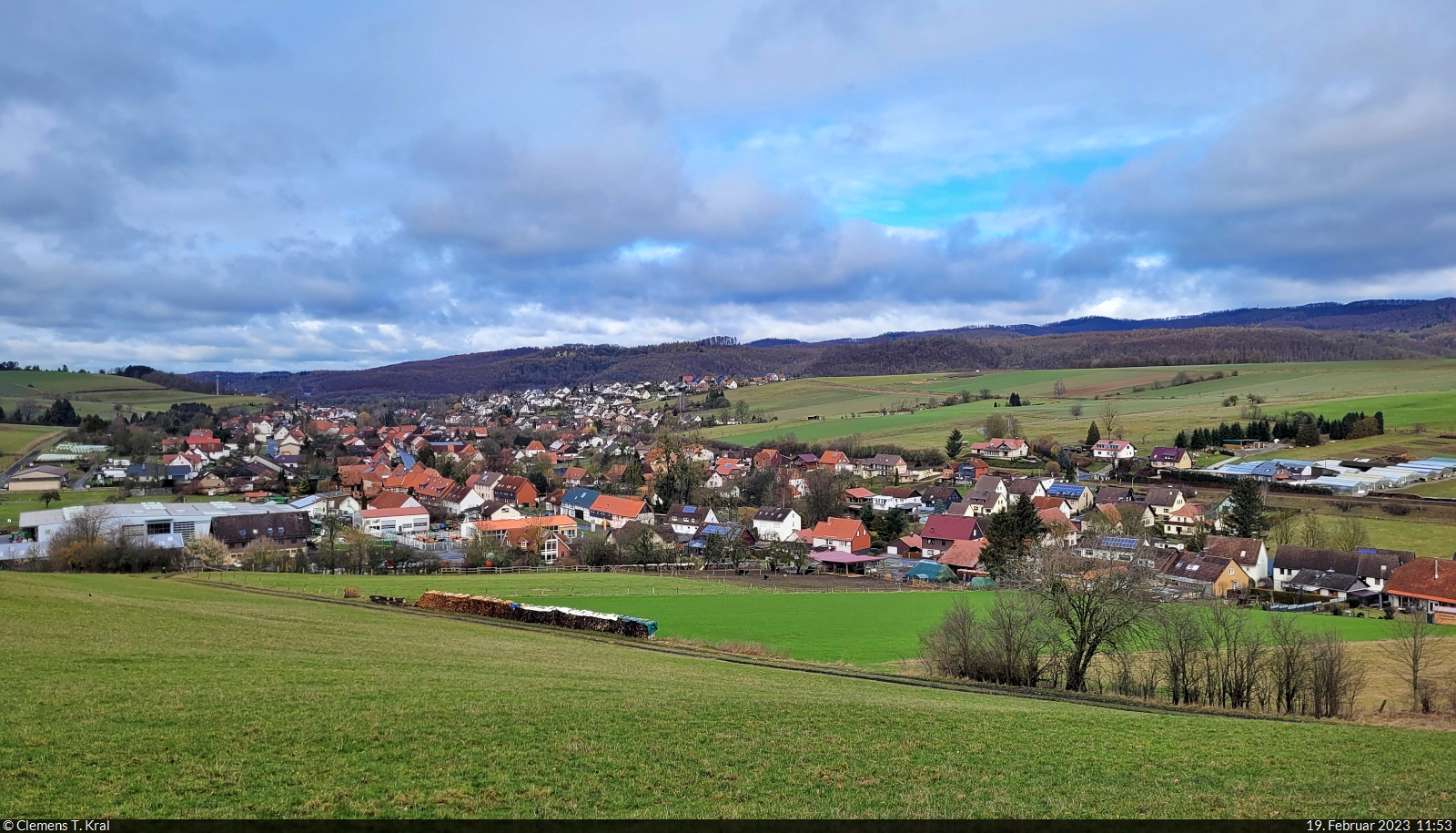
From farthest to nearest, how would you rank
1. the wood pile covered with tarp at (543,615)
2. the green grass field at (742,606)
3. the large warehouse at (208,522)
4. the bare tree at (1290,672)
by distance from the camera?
the large warehouse at (208,522) → the green grass field at (742,606) → the wood pile covered with tarp at (543,615) → the bare tree at (1290,672)

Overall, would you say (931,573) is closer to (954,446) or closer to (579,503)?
(579,503)

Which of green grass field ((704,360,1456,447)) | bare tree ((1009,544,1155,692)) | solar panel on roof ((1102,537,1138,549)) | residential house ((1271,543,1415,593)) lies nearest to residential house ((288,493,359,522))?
green grass field ((704,360,1456,447))

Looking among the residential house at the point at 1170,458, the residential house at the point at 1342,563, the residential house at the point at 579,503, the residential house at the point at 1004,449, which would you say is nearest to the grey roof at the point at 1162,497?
the residential house at the point at 1170,458

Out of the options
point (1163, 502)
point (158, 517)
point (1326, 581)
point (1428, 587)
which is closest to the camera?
point (1428, 587)

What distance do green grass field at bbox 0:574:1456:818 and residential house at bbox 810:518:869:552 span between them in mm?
45430

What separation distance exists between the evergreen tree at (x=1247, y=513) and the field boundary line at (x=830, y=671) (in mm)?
→ 43305

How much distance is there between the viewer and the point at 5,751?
10.1 meters

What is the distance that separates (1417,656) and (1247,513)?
123 feet

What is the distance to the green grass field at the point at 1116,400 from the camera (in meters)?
99.2

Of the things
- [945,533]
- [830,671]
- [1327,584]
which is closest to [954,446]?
[945,533]

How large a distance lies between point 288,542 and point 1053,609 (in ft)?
196

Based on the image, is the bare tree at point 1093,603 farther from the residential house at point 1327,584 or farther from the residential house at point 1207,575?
the residential house at point 1327,584

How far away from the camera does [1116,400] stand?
422 ft

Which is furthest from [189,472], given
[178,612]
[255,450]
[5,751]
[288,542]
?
[5,751]
